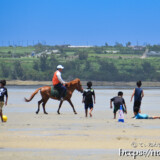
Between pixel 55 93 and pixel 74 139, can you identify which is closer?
pixel 74 139

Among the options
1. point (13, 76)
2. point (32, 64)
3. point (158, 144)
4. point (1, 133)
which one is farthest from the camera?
point (32, 64)

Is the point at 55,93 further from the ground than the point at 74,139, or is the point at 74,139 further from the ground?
the point at 55,93

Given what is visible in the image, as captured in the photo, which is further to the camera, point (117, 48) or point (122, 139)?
point (117, 48)

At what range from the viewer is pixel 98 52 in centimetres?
17588

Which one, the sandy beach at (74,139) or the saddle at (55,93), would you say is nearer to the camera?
the sandy beach at (74,139)

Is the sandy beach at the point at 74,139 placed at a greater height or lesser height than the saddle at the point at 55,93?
lesser

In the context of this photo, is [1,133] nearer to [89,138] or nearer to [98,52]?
[89,138]

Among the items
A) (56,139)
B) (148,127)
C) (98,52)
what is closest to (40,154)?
(56,139)

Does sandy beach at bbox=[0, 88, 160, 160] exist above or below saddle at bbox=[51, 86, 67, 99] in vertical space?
below

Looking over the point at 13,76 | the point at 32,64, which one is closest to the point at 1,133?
the point at 13,76

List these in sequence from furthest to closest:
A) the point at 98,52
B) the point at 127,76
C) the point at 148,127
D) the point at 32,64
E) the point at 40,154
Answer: the point at 98,52, the point at 32,64, the point at 127,76, the point at 148,127, the point at 40,154

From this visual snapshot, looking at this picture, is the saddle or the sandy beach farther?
the saddle

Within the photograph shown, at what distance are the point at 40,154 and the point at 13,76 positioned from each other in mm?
110163

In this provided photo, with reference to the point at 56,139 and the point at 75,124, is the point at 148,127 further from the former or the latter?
the point at 56,139
